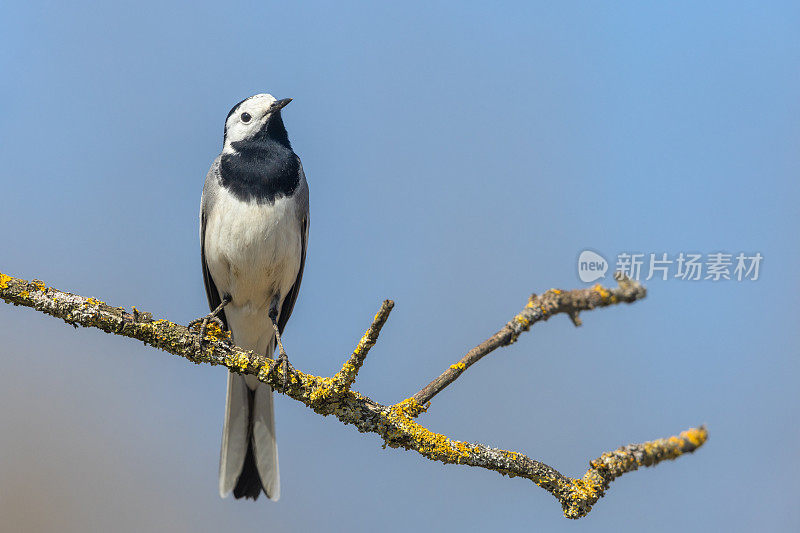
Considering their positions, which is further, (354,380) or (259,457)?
(259,457)

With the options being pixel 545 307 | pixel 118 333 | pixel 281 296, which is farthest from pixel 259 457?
pixel 545 307

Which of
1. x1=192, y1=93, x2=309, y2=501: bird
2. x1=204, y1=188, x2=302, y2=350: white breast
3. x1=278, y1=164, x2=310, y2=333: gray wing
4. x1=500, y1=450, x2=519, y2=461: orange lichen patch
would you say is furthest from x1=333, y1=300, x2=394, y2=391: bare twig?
x1=278, y1=164, x2=310, y2=333: gray wing

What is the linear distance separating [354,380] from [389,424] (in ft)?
0.73

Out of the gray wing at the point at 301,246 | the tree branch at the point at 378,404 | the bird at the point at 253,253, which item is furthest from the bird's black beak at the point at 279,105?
the tree branch at the point at 378,404

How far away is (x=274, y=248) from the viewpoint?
421 centimetres

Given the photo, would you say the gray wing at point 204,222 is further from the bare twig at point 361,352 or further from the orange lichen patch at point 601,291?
the orange lichen patch at point 601,291

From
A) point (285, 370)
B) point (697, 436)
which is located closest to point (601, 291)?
point (697, 436)

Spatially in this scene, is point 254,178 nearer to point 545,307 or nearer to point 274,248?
point 274,248

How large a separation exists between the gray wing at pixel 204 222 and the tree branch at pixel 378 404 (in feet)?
4.08

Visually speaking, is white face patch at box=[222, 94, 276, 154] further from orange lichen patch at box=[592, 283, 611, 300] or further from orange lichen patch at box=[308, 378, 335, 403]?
orange lichen patch at box=[592, 283, 611, 300]

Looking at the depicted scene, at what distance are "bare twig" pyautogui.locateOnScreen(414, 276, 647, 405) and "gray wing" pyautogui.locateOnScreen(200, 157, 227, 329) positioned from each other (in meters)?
2.22

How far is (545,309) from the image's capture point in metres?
2.20

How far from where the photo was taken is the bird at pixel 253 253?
419cm

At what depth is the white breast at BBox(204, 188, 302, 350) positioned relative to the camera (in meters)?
A: 4.16
